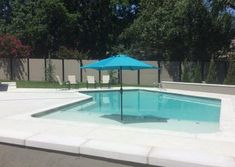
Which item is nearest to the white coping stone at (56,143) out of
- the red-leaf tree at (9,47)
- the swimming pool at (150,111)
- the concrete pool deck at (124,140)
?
the concrete pool deck at (124,140)

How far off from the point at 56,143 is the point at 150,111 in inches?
407

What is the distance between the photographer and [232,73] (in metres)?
19.8

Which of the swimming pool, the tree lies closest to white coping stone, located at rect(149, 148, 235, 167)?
the swimming pool

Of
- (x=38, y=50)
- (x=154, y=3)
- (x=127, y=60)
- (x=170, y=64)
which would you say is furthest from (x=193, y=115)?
(x=38, y=50)

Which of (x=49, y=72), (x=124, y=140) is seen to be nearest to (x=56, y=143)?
(x=124, y=140)

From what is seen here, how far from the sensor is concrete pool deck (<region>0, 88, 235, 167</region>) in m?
3.82

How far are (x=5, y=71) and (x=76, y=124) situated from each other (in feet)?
72.3

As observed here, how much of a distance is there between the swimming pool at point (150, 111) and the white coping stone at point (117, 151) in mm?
5834

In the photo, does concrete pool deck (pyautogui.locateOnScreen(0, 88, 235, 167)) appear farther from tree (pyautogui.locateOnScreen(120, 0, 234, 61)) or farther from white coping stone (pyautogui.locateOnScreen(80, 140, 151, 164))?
tree (pyautogui.locateOnScreen(120, 0, 234, 61))

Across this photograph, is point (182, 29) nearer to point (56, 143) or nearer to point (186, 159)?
point (56, 143)

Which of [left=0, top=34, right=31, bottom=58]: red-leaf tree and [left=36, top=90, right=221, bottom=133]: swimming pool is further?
[left=0, top=34, right=31, bottom=58]: red-leaf tree

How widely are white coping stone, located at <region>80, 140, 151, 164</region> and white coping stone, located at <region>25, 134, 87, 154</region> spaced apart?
12 centimetres

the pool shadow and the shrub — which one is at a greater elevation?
the shrub

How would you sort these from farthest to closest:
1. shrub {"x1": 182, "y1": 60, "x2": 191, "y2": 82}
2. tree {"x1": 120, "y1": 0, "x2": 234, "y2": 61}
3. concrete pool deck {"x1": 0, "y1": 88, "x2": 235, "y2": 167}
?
1. tree {"x1": 120, "y1": 0, "x2": 234, "y2": 61}
2. shrub {"x1": 182, "y1": 60, "x2": 191, "y2": 82}
3. concrete pool deck {"x1": 0, "y1": 88, "x2": 235, "y2": 167}
